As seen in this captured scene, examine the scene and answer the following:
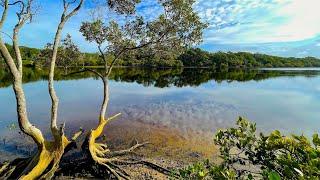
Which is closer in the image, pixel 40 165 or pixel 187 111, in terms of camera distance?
pixel 40 165

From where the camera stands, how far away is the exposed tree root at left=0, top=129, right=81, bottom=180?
11.8 metres

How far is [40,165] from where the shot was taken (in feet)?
39.0

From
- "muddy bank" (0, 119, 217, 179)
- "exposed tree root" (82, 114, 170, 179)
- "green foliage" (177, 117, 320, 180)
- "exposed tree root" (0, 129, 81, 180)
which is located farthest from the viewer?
"muddy bank" (0, 119, 217, 179)

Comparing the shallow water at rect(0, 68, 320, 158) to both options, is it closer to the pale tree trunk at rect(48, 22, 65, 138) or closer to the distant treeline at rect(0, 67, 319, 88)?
the pale tree trunk at rect(48, 22, 65, 138)

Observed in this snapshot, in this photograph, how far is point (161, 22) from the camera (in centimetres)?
1781

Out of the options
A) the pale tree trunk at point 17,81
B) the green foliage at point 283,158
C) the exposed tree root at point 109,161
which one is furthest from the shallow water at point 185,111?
the green foliage at point 283,158

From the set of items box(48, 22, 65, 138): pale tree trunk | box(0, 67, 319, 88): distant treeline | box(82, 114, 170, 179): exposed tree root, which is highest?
box(48, 22, 65, 138): pale tree trunk

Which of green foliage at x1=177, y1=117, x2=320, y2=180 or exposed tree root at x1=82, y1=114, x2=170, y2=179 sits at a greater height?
green foliage at x1=177, y1=117, x2=320, y2=180

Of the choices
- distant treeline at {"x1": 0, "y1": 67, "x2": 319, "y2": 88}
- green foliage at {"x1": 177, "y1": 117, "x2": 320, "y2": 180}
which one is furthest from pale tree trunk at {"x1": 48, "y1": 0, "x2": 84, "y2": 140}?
distant treeline at {"x1": 0, "y1": 67, "x2": 319, "y2": 88}

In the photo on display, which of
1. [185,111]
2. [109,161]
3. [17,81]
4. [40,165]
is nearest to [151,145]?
[109,161]

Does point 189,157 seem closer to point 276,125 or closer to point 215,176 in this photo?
point 276,125

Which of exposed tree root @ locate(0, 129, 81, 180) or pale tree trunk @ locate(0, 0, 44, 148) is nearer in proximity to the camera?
pale tree trunk @ locate(0, 0, 44, 148)

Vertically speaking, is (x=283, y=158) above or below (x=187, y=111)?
above

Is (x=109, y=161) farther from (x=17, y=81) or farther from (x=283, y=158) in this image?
(x=283, y=158)
